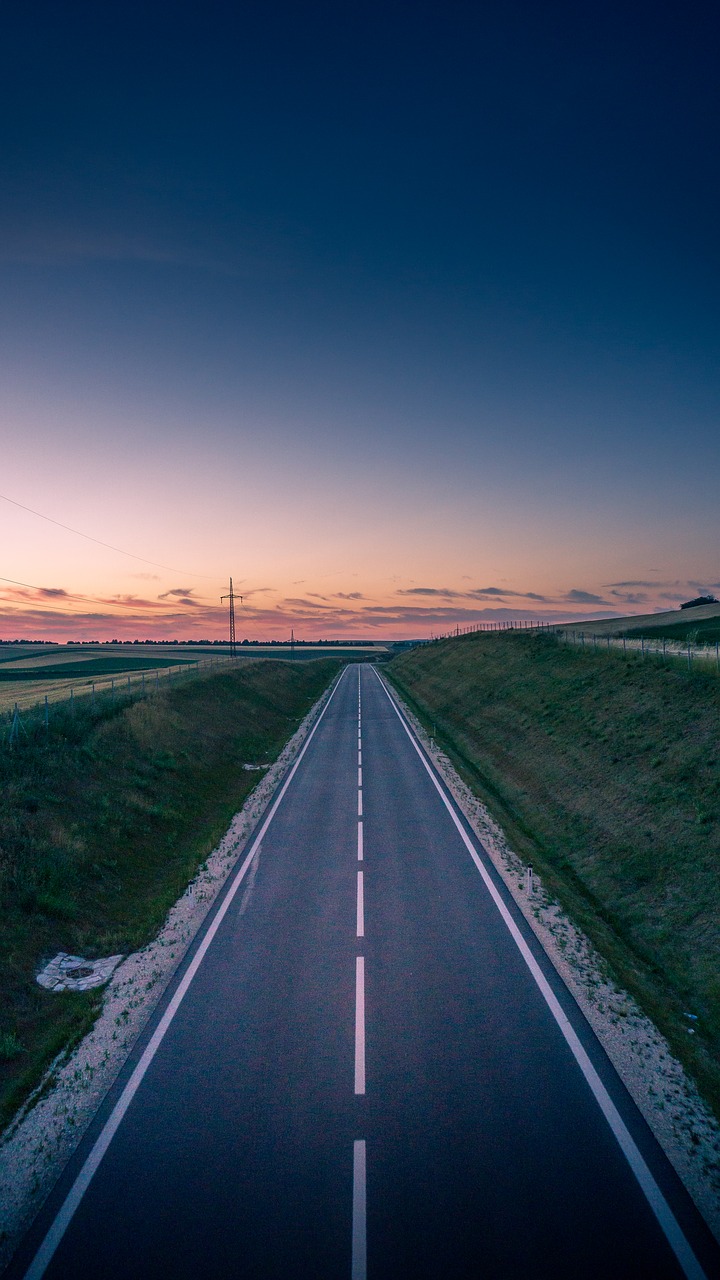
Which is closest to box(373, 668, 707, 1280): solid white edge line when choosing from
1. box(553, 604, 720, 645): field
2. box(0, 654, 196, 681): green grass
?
box(553, 604, 720, 645): field

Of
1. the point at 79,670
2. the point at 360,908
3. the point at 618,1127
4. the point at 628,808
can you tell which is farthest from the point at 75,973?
the point at 79,670

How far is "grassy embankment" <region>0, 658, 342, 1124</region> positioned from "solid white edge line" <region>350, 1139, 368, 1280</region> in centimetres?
472

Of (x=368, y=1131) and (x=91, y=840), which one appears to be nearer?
(x=368, y=1131)

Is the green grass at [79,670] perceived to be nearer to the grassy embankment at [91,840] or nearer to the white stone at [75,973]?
the grassy embankment at [91,840]

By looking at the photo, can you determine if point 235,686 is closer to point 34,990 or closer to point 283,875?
point 283,875

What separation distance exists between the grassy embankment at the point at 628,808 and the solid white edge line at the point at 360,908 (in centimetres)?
485

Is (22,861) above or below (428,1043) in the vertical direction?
above

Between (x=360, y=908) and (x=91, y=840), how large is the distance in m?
8.12

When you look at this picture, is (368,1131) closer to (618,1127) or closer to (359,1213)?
(359,1213)

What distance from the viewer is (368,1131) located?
7473 mm

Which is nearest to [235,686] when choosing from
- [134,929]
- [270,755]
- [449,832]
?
[270,755]

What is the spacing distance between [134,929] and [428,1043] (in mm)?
7355

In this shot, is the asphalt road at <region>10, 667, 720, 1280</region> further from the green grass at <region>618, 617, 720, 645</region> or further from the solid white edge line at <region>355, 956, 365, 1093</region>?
the green grass at <region>618, 617, 720, 645</region>

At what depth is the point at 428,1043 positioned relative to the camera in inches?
362
